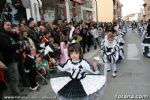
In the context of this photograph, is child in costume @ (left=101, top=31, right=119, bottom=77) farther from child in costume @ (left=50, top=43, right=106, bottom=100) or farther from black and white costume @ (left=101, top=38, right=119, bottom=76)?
child in costume @ (left=50, top=43, right=106, bottom=100)

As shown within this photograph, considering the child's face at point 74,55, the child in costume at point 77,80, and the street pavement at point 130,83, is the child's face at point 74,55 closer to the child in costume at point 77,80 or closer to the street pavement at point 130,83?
the child in costume at point 77,80

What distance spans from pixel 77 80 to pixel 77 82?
0.04 metres

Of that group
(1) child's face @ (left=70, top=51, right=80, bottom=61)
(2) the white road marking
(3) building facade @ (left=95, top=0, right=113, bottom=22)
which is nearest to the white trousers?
(2) the white road marking

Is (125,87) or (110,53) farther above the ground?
(110,53)

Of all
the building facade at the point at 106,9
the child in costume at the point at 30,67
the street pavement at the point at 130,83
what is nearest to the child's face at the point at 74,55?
the street pavement at the point at 130,83

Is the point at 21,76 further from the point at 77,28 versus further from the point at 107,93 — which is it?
the point at 77,28

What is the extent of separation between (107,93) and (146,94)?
978 millimetres

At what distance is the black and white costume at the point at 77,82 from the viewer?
571 cm

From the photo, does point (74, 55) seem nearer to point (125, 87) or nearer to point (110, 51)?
point (125, 87)

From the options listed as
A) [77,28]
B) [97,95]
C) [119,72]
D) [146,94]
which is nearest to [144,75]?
[119,72]

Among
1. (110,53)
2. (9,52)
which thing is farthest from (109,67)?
(9,52)

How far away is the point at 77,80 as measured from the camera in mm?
5816

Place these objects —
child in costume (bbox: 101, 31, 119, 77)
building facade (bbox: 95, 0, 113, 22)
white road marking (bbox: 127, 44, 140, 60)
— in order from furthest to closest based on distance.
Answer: building facade (bbox: 95, 0, 113, 22) < white road marking (bbox: 127, 44, 140, 60) < child in costume (bbox: 101, 31, 119, 77)

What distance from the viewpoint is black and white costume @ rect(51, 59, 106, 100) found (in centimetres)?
571
